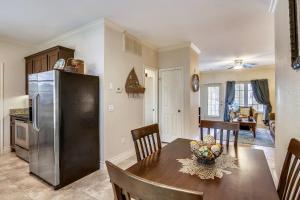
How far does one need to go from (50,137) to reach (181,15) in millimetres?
2782

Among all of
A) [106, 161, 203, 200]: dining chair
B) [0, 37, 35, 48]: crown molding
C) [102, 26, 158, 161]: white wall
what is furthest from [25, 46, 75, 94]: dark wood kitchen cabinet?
[106, 161, 203, 200]: dining chair

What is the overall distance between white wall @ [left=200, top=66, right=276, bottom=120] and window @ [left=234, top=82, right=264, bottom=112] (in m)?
0.33

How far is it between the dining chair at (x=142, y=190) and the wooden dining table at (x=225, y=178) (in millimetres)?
437

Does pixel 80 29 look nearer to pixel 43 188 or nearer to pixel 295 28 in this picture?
pixel 43 188

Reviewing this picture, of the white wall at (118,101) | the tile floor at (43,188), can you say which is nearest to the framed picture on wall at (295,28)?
the tile floor at (43,188)

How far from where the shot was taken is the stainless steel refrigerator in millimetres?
2408

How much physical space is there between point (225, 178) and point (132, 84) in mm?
2817

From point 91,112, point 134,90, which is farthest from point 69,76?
point 134,90

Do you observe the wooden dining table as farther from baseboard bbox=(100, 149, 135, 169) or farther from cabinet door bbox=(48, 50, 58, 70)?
cabinet door bbox=(48, 50, 58, 70)

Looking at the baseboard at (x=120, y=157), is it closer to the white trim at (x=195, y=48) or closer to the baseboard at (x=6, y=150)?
the baseboard at (x=6, y=150)

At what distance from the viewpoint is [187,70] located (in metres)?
4.42

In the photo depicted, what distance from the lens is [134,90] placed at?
372 cm

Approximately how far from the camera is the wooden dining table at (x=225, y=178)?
0.96 meters

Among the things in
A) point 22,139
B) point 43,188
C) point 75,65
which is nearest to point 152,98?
point 75,65
